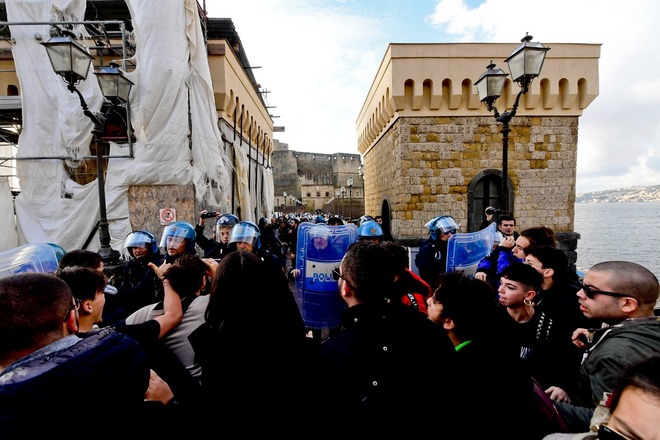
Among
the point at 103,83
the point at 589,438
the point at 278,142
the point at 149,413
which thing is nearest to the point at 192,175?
the point at 103,83

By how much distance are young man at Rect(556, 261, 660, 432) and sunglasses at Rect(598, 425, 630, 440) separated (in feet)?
2.50

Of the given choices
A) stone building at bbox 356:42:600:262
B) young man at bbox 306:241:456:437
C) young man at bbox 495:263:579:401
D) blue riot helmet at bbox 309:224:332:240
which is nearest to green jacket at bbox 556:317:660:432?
young man at bbox 495:263:579:401

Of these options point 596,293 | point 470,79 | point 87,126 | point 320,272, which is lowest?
point 320,272

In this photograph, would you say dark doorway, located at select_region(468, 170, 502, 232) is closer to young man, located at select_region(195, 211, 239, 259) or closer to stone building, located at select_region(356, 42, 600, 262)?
stone building, located at select_region(356, 42, 600, 262)

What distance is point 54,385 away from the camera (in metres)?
0.95

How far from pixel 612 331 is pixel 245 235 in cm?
358

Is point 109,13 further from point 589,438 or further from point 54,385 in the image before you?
point 589,438

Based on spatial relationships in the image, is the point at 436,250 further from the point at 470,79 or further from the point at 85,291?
the point at 470,79

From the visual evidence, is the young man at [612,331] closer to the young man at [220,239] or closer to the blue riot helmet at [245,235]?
the blue riot helmet at [245,235]

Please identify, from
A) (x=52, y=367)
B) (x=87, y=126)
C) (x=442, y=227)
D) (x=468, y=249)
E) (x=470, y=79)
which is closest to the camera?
(x=52, y=367)

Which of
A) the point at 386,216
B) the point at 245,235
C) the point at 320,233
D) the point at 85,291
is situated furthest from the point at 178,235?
the point at 386,216

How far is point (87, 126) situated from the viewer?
7.64 meters

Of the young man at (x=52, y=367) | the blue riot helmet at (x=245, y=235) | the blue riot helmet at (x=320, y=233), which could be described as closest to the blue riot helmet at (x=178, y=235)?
the blue riot helmet at (x=245, y=235)

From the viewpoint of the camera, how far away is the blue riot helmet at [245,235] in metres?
4.14
